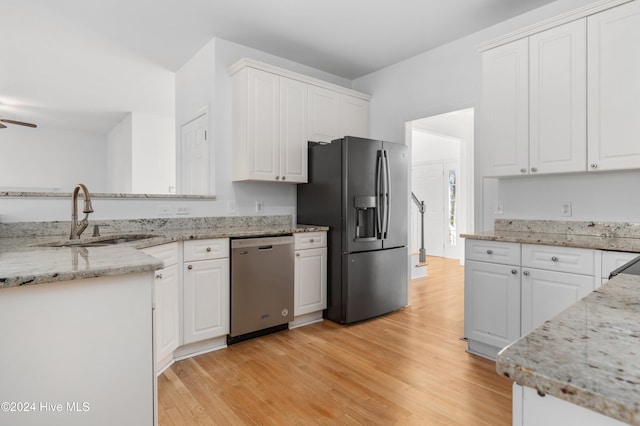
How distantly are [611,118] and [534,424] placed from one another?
8.39 ft

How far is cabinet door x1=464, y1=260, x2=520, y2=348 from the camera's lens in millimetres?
2436

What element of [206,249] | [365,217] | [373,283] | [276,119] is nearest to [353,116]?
[276,119]

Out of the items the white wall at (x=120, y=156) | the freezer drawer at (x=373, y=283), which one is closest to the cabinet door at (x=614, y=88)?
the freezer drawer at (x=373, y=283)

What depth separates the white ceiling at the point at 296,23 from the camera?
2848 mm

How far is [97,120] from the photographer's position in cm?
634

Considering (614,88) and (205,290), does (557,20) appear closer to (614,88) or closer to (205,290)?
(614,88)

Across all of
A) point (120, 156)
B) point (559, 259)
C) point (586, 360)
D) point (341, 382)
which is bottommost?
point (341, 382)

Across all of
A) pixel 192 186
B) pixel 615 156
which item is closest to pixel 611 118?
pixel 615 156

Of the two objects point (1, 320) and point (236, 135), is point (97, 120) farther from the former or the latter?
point (1, 320)

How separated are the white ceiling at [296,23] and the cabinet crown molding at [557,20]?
1.15 feet

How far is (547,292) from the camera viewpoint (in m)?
2.28

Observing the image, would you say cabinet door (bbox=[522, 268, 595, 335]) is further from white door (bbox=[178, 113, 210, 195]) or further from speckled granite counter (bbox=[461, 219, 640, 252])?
white door (bbox=[178, 113, 210, 195])

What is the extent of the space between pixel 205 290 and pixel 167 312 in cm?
34

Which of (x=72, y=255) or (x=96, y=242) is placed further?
(x=96, y=242)
